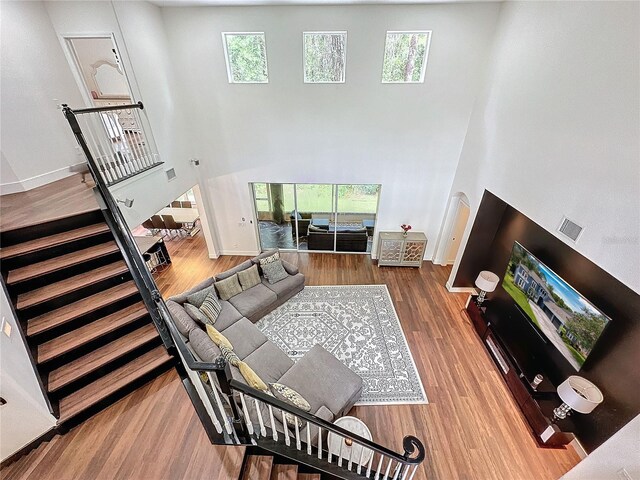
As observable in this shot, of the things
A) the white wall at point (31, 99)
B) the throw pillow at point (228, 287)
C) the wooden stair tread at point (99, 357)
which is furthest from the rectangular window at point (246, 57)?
the wooden stair tread at point (99, 357)

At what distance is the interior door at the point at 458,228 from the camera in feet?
20.3

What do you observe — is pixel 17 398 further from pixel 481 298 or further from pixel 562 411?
pixel 481 298

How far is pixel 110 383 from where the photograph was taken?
8.33 feet

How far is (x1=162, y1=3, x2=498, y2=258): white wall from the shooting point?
15.8 ft

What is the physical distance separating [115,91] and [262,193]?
414 centimetres

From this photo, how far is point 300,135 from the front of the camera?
19.2 feet

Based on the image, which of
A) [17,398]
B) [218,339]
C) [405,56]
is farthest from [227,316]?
[405,56]

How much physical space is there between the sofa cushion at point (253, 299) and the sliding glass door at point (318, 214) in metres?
2.41

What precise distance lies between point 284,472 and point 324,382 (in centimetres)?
138

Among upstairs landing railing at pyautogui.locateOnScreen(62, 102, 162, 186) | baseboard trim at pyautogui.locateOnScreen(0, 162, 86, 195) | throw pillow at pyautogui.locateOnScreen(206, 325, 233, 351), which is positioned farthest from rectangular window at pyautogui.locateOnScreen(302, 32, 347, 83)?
throw pillow at pyautogui.locateOnScreen(206, 325, 233, 351)

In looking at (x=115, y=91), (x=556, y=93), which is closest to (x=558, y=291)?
(x=556, y=93)

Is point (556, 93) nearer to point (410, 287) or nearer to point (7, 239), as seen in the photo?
point (410, 287)

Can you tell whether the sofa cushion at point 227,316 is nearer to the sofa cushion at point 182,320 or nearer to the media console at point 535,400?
the sofa cushion at point 182,320

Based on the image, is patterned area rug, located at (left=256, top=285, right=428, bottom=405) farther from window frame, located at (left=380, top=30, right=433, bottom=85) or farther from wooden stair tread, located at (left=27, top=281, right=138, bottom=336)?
window frame, located at (left=380, top=30, right=433, bottom=85)
